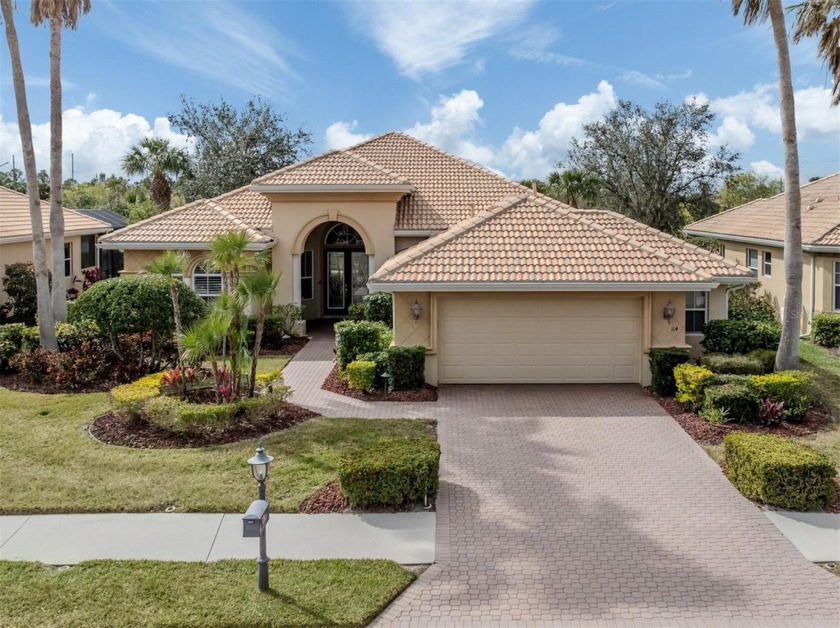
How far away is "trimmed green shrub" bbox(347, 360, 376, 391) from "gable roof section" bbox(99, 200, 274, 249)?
23.7 ft

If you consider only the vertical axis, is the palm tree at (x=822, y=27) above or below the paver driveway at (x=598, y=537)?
above

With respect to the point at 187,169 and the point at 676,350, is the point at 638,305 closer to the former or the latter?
the point at 676,350

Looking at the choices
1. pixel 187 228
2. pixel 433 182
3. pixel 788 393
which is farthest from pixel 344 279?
pixel 788 393

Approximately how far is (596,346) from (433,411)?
442cm

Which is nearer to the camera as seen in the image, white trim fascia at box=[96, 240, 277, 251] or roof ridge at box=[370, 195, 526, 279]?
roof ridge at box=[370, 195, 526, 279]

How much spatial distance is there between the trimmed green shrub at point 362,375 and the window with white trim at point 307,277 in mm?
10084

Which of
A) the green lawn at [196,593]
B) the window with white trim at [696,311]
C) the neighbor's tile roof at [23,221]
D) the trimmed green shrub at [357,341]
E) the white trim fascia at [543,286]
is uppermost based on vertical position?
the neighbor's tile roof at [23,221]

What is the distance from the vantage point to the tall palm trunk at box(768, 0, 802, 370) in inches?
602

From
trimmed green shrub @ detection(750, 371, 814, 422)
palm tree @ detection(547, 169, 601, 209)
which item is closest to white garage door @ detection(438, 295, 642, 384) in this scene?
trimmed green shrub @ detection(750, 371, 814, 422)

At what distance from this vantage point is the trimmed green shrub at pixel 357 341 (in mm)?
17047

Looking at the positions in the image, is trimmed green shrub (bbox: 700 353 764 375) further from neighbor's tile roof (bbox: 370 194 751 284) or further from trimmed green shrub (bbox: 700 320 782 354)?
neighbor's tile roof (bbox: 370 194 751 284)

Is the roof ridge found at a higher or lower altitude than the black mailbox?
higher

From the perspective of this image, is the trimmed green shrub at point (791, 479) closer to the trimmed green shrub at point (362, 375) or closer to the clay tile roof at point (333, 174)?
the trimmed green shrub at point (362, 375)

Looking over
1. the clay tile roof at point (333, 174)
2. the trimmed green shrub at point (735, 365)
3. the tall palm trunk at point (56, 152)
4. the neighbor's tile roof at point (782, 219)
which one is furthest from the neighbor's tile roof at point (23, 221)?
the neighbor's tile roof at point (782, 219)
